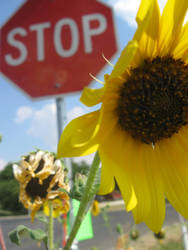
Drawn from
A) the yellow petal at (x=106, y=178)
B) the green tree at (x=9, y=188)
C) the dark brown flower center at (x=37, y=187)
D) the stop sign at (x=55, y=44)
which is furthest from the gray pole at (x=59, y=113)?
the yellow petal at (x=106, y=178)

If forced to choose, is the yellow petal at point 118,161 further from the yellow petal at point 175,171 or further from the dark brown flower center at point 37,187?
the dark brown flower center at point 37,187

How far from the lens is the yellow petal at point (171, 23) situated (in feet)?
1.17

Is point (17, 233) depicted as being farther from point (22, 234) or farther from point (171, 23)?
point (171, 23)

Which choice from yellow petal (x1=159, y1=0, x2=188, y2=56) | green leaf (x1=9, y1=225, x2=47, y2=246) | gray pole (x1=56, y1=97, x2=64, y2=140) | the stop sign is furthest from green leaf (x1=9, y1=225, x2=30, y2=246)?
the stop sign

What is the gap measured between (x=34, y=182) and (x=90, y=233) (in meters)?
0.30

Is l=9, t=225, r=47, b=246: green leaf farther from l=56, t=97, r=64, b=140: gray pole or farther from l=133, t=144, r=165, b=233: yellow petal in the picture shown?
l=56, t=97, r=64, b=140: gray pole

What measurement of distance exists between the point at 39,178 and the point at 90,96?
0.42 metres

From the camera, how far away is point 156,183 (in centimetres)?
43

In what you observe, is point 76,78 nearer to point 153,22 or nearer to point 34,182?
point 34,182

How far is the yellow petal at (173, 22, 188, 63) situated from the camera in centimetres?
40

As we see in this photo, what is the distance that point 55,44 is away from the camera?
1.37 metres

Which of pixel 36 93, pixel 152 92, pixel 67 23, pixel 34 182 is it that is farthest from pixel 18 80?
pixel 152 92

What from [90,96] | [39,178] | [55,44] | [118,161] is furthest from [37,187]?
[55,44]

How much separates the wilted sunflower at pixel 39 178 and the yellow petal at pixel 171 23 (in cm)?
36
